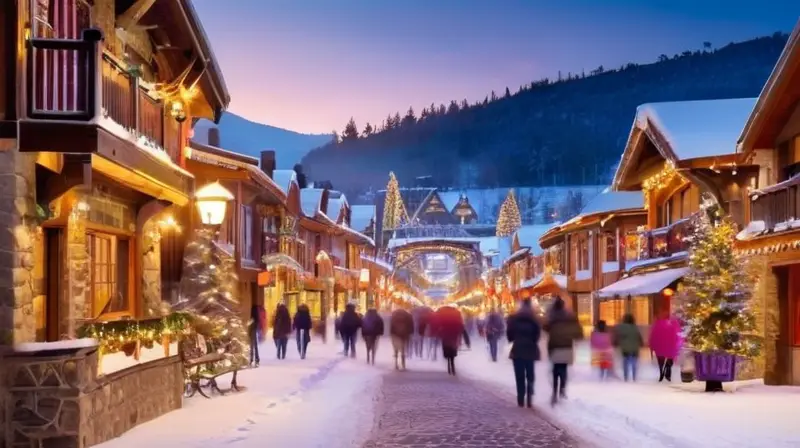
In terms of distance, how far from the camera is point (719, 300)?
19.2m

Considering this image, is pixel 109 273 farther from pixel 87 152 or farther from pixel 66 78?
pixel 66 78

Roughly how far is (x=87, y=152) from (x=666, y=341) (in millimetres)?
14896

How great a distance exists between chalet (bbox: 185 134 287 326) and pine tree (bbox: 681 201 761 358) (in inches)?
567

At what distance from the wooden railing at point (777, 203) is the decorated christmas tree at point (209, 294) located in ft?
37.9

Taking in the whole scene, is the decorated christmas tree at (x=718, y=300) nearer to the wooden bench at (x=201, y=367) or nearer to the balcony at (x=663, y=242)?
the balcony at (x=663, y=242)

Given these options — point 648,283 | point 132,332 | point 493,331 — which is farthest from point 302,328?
point 132,332

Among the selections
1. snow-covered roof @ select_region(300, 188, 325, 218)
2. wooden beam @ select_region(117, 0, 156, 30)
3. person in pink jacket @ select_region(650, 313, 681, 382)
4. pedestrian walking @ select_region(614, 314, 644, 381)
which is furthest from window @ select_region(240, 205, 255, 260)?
wooden beam @ select_region(117, 0, 156, 30)

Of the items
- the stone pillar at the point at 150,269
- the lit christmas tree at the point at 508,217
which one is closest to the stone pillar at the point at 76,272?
the stone pillar at the point at 150,269

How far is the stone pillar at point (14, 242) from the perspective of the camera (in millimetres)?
10266

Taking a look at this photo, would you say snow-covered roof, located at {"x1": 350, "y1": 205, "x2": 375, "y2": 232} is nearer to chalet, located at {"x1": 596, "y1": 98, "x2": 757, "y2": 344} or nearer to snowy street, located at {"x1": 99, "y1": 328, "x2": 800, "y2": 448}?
chalet, located at {"x1": 596, "y1": 98, "x2": 757, "y2": 344}

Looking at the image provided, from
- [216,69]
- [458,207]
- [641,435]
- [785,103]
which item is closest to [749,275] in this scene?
[785,103]

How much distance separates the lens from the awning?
28516mm

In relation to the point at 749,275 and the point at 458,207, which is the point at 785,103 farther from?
the point at 458,207

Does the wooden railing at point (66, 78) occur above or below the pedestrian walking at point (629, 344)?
above
